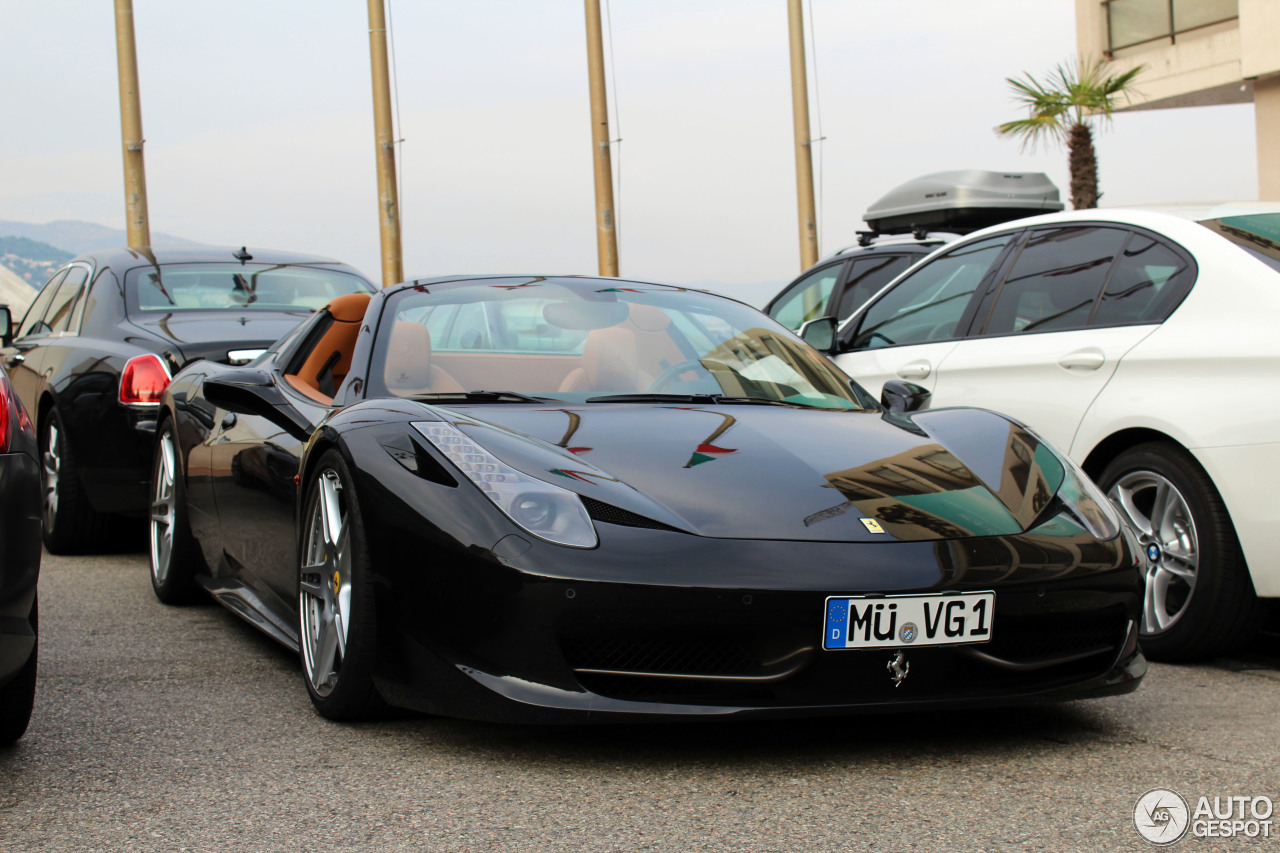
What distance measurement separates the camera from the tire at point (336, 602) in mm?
3432

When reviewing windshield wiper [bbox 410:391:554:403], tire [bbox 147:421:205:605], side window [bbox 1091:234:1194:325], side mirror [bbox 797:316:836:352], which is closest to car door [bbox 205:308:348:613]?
windshield wiper [bbox 410:391:554:403]

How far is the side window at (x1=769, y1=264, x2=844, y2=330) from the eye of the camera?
27.7 feet

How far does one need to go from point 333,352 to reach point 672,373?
1.24 metres

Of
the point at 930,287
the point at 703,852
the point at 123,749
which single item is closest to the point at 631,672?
the point at 703,852

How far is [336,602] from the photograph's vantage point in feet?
12.0

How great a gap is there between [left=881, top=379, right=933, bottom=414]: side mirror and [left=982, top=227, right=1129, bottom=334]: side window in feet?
2.55

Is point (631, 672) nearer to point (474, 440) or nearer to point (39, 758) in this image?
point (474, 440)

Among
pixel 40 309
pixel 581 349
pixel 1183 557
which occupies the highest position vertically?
pixel 40 309

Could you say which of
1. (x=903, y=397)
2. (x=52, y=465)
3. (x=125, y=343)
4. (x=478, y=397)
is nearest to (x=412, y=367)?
(x=478, y=397)

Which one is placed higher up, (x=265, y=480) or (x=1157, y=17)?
(x=1157, y=17)

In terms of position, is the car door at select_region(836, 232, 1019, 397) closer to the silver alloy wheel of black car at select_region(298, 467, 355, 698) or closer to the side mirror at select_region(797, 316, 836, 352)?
the side mirror at select_region(797, 316, 836, 352)

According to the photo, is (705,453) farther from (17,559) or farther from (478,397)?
(17,559)

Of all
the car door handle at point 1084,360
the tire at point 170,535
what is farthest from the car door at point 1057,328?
the tire at point 170,535

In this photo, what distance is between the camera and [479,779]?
10.1 ft
